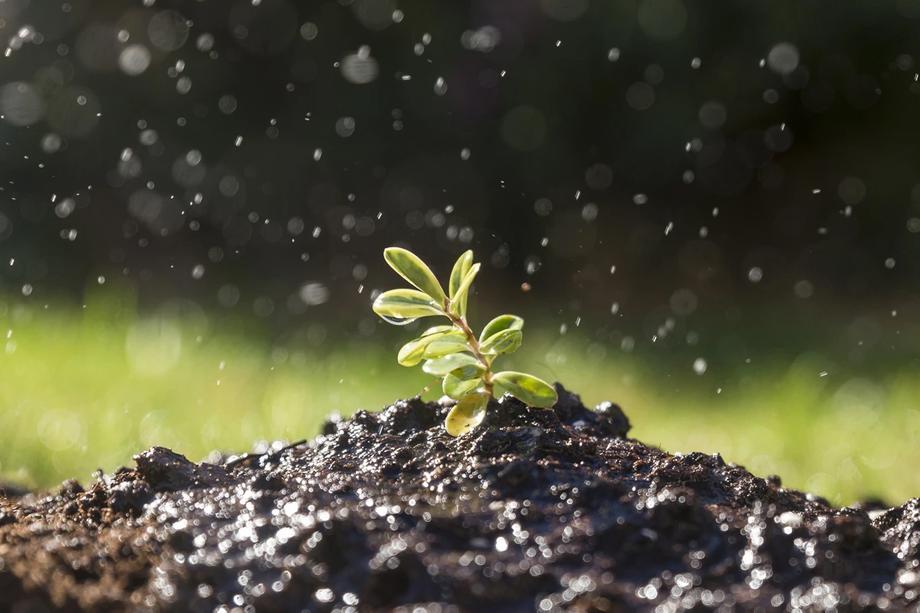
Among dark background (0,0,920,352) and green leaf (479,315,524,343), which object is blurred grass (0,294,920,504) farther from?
dark background (0,0,920,352)

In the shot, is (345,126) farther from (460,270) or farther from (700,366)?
(460,270)

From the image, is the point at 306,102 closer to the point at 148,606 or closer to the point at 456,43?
the point at 456,43

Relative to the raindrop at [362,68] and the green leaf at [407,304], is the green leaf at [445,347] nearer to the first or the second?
the green leaf at [407,304]

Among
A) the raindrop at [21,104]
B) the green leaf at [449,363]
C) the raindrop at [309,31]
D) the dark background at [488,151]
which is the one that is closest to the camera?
the green leaf at [449,363]

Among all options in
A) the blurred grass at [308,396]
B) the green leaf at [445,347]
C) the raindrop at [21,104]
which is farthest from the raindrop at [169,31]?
the green leaf at [445,347]

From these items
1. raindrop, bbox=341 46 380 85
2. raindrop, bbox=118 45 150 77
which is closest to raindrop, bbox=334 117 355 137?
raindrop, bbox=341 46 380 85
